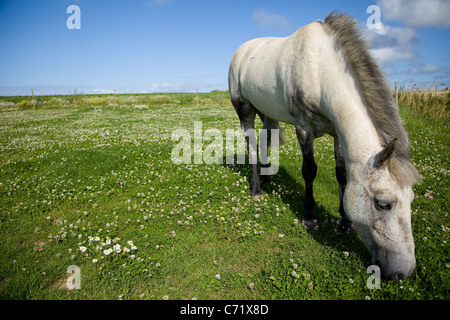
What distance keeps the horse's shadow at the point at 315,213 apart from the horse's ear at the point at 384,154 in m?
1.65

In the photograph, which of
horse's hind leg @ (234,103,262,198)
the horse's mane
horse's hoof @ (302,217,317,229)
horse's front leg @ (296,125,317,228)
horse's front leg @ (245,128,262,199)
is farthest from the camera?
horse's hind leg @ (234,103,262,198)

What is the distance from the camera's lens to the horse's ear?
115 inches

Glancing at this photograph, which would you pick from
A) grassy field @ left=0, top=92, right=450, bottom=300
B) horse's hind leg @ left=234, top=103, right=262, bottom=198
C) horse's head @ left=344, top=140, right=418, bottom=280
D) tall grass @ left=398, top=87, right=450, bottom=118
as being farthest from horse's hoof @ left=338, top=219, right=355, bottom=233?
tall grass @ left=398, top=87, right=450, bottom=118

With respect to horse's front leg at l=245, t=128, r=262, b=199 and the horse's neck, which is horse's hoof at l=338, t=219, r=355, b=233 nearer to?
the horse's neck

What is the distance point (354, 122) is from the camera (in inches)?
140

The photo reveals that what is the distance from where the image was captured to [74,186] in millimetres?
7145

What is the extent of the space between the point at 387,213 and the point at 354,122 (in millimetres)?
1242

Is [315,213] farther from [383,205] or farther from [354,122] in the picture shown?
[354,122]

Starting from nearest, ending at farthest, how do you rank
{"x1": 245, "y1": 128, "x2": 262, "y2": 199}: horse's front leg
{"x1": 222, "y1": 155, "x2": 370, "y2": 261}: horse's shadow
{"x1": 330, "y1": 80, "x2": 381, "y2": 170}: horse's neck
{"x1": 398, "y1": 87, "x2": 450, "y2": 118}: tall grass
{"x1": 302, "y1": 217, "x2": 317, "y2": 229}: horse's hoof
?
{"x1": 330, "y1": 80, "x2": 381, "y2": 170}: horse's neck < {"x1": 222, "y1": 155, "x2": 370, "y2": 261}: horse's shadow < {"x1": 302, "y1": 217, "x2": 317, "y2": 229}: horse's hoof < {"x1": 245, "y1": 128, "x2": 262, "y2": 199}: horse's front leg < {"x1": 398, "y1": 87, "x2": 450, "y2": 118}: tall grass

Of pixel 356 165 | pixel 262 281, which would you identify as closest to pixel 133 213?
pixel 262 281

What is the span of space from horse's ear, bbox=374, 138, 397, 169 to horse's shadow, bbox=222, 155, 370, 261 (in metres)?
1.65

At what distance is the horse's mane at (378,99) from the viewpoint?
3.14m

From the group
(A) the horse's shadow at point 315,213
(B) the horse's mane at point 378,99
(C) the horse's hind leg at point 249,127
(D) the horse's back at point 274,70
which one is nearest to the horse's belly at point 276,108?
(D) the horse's back at point 274,70
